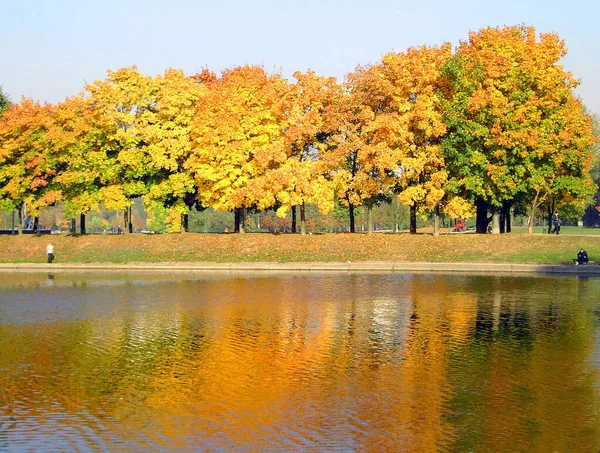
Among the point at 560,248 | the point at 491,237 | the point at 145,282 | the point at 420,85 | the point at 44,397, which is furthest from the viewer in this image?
the point at 420,85

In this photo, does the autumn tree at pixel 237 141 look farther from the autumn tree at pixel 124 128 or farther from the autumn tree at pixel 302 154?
the autumn tree at pixel 124 128

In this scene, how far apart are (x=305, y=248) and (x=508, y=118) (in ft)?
64.1

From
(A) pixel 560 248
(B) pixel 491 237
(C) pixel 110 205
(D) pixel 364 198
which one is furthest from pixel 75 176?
(A) pixel 560 248

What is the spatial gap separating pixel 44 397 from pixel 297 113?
53.4 metres

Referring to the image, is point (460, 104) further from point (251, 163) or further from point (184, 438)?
point (184, 438)

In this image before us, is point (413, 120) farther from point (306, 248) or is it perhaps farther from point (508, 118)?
point (306, 248)

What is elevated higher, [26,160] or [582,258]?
[26,160]

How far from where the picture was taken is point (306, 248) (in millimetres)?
62062

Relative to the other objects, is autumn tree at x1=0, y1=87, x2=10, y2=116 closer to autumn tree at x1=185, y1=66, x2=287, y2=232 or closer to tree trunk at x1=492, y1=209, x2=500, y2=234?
autumn tree at x1=185, y1=66, x2=287, y2=232

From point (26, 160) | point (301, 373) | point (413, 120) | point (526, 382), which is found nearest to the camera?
point (526, 382)

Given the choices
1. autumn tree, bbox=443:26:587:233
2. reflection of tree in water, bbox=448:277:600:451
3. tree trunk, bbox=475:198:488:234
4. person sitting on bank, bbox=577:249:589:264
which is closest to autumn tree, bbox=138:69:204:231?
autumn tree, bbox=443:26:587:233

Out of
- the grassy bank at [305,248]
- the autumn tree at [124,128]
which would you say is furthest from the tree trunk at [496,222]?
the autumn tree at [124,128]

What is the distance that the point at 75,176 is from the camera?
69750 mm

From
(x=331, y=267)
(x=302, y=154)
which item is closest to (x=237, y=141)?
(x=302, y=154)
